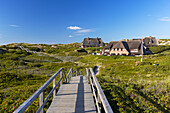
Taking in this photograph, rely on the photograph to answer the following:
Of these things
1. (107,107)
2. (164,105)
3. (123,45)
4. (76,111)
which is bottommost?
(164,105)

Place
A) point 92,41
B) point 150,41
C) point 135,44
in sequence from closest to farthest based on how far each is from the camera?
point 135,44
point 150,41
point 92,41

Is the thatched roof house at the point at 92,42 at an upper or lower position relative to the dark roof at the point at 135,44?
upper

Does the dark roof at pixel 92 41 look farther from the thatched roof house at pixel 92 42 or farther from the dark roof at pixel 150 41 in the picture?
the dark roof at pixel 150 41

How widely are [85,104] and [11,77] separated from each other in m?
15.7

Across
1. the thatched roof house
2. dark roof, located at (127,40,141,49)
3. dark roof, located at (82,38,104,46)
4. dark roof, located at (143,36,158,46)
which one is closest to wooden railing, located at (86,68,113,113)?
dark roof, located at (127,40,141,49)

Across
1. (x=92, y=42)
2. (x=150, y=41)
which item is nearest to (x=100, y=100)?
(x=150, y=41)

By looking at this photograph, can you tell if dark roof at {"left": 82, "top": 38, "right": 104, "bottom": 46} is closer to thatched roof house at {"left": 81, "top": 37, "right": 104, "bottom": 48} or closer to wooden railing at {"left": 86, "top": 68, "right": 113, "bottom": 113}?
thatched roof house at {"left": 81, "top": 37, "right": 104, "bottom": 48}

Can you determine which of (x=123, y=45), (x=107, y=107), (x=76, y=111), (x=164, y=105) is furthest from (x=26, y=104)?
(x=123, y=45)

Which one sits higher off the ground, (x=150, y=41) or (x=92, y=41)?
(x=92, y=41)

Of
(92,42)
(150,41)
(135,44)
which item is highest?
(92,42)

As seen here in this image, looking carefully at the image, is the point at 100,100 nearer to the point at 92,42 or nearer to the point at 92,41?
the point at 92,42

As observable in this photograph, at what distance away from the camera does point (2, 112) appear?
→ 6.74m

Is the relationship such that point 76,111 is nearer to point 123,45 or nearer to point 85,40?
point 123,45

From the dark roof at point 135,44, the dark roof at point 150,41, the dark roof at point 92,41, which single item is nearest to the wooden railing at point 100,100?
the dark roof at point 135,44
